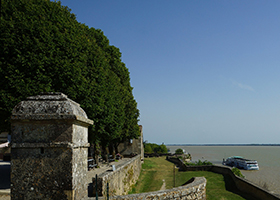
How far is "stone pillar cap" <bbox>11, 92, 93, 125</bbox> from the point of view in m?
3.56

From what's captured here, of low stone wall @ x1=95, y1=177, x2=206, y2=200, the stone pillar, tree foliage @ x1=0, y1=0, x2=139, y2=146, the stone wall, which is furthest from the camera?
the stone wall

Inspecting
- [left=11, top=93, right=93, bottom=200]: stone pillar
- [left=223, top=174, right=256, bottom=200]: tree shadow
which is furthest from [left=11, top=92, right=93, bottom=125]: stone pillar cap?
Result: [left=223, top=174, right=256, bottom=200]: tree shadow

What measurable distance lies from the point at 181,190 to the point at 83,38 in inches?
443

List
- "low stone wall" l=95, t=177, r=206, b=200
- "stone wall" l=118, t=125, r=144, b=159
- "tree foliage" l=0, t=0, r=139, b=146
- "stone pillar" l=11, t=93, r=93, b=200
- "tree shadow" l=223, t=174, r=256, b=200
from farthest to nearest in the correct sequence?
1. "stone wall" l=118, t=125, r=144, b=159
2. "tree shadow" l=223, t=174, r=256, b=200
3. "tree foliage" l=0, t=0, r=139, b=146
4. "low stone wall" l=95, t=177, r=206, b=200
5. "stone pillar" l=11, t=93, r=93, b=200

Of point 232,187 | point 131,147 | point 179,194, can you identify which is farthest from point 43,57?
point 131,147

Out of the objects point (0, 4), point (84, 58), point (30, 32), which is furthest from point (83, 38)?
point (0, 4)

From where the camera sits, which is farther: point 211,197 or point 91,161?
point 91,161

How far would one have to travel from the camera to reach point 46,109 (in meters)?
3.72

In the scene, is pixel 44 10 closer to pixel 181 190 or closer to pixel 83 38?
pixel 83 38

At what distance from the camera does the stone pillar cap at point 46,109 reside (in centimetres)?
356

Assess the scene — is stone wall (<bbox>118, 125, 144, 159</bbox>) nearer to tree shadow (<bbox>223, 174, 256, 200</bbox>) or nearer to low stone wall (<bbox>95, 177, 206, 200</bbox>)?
tree shadow (<bbox>223, 174, 256, 200</bbox>)

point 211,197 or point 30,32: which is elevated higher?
point 30,32

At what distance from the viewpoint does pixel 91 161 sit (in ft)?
63.9

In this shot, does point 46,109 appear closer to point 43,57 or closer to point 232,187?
point 43,57
